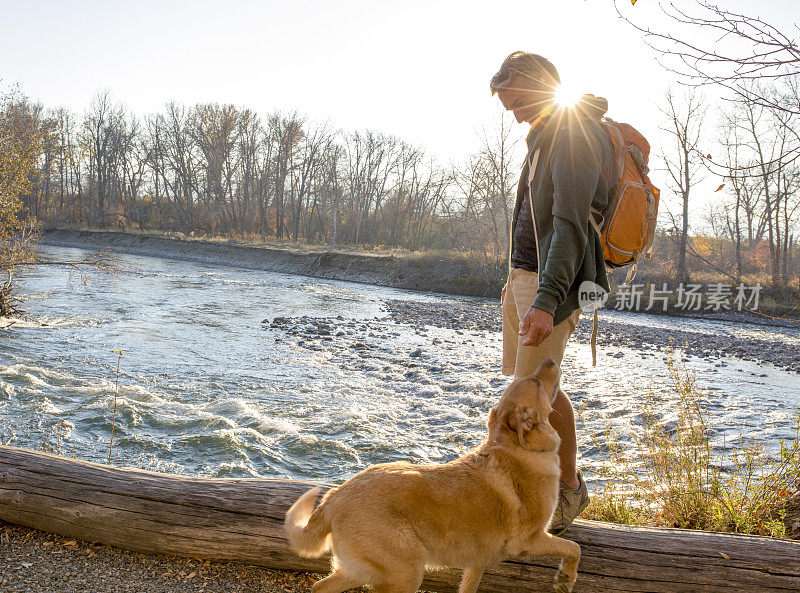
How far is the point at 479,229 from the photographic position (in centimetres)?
3819

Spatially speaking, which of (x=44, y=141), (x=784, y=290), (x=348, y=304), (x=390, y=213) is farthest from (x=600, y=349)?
(x=390, y=213)

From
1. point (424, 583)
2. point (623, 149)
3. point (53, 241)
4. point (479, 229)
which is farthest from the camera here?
point (53, 241)

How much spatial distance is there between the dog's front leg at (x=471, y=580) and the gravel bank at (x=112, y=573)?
3.15 feet

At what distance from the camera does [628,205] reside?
2.96 metres

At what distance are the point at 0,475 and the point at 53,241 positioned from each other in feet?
200

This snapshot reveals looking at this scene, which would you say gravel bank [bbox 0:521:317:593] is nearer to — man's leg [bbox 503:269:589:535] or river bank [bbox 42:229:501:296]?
man's leg [bbox 503:269:589:535]

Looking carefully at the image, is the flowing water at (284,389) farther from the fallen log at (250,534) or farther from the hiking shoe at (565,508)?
the hiking shoe at (565,508)

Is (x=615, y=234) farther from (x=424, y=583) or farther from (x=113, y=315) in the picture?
(x=113, y=315)

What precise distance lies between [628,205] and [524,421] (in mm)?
1236

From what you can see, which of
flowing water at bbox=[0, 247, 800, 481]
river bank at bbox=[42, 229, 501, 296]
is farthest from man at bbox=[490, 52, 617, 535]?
river bank at bbox=[42, 229, 501, 296]

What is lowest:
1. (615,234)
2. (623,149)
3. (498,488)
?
(498,488)

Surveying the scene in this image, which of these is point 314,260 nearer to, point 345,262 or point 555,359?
point 345,262

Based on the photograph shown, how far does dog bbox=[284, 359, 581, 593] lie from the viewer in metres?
2.62

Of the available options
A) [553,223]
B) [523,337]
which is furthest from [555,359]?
[553,223]
